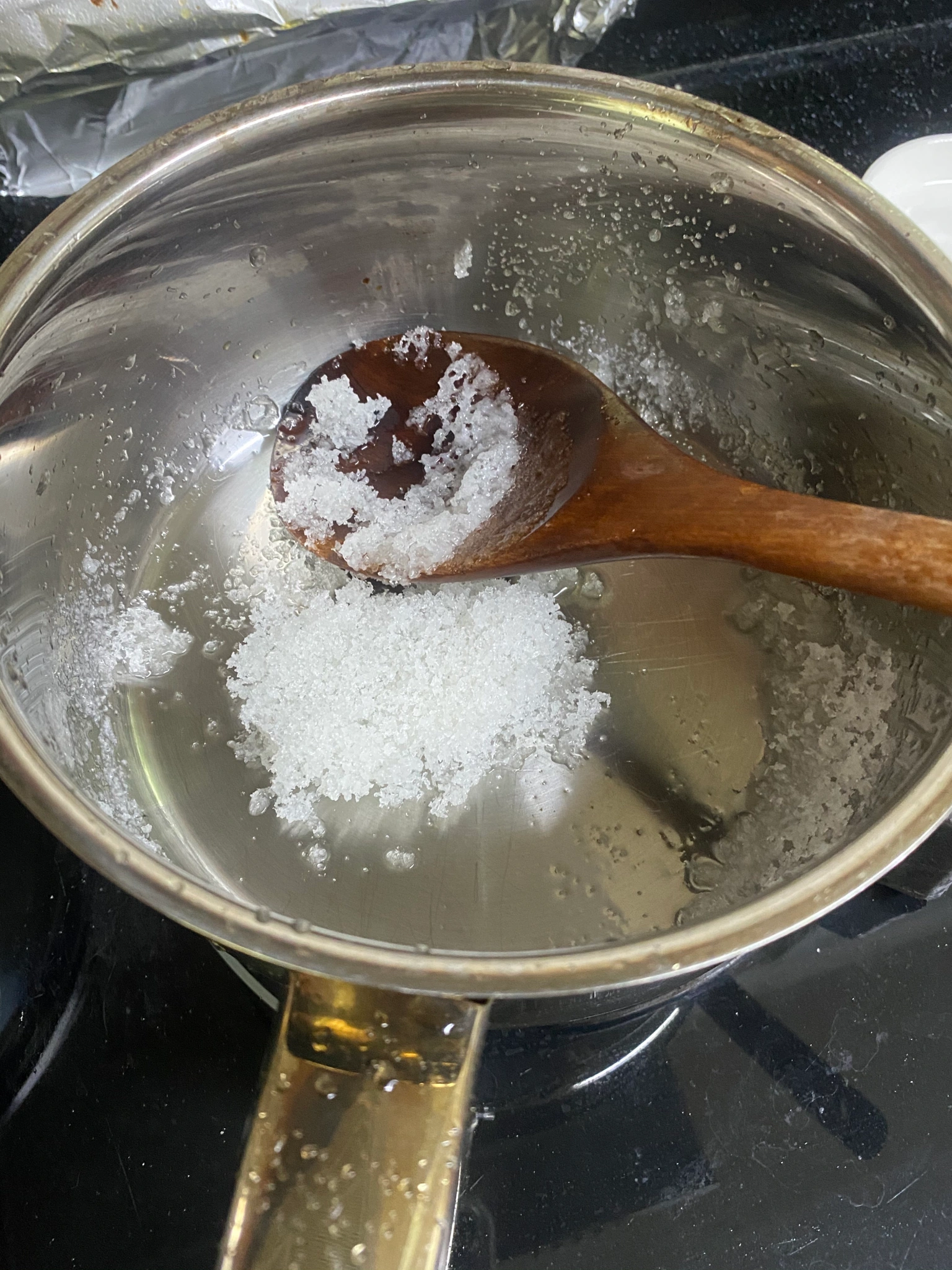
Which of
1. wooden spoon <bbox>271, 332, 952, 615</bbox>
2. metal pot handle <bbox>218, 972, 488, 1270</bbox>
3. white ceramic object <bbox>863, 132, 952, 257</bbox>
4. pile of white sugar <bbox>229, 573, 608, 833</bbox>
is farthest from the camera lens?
white ceramic object <bbox>863, 132, 952, 257</bbox>

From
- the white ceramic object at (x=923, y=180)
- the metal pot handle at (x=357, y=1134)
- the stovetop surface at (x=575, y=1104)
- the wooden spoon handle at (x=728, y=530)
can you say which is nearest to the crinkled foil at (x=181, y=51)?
the white ceramic object at (x=923, y=180)

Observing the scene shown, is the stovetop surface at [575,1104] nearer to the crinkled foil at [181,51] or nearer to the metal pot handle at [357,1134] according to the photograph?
the metal pot handle at [357,1134]

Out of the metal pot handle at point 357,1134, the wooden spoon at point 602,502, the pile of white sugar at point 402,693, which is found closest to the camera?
the metal pot handle at point 357,1134

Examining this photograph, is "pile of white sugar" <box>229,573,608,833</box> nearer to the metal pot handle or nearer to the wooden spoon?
the wooden spoon

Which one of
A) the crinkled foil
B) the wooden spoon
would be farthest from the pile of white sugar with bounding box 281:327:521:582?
the crinkled foil

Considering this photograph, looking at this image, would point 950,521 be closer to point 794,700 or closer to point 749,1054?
point 794,700

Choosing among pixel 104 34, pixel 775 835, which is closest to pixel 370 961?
pixel 775 835
